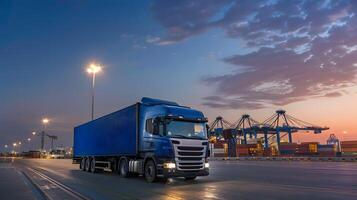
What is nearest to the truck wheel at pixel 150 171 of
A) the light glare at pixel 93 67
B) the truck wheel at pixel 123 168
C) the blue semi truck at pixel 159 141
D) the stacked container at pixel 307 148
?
the blue semi truck at pixel 159 141

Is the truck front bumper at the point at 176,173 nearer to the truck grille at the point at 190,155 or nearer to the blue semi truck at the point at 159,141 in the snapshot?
the blue semi truck at the point at 159,141

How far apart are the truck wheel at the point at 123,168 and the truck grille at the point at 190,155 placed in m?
4.93

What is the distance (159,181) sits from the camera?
63.0 ft

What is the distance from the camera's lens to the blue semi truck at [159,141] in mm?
17969

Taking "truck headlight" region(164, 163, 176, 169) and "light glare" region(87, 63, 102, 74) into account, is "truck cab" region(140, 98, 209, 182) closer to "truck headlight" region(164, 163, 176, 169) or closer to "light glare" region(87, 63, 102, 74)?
"truck headlight" region(164, 163, 176, 169)

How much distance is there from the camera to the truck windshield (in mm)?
18250

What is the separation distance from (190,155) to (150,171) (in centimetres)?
227

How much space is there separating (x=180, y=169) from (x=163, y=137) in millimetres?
1659

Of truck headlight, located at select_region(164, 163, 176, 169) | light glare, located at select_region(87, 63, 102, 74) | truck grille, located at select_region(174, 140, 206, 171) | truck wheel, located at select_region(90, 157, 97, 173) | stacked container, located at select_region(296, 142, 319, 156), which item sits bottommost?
truck wheel, located at select_region(90, 157, 97, 173)

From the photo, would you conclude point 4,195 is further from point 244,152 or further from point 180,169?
point 244,152

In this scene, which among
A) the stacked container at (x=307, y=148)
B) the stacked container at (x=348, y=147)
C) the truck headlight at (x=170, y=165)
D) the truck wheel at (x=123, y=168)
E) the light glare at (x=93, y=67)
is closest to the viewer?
the truck headlight at (x=170, y=165)

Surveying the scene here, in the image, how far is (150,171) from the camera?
19.2 m

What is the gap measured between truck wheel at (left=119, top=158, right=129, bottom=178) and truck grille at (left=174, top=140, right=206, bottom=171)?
4.93m

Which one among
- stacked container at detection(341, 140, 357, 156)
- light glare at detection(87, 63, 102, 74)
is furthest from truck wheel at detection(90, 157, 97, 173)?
stacked container at detection(341, 140, 357, 156)
